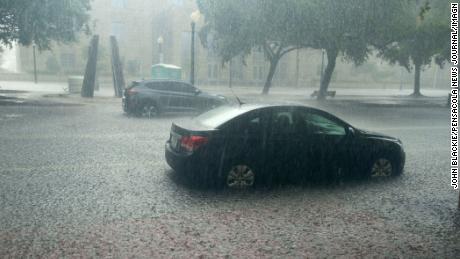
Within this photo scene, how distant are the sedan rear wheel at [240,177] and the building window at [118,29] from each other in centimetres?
5497

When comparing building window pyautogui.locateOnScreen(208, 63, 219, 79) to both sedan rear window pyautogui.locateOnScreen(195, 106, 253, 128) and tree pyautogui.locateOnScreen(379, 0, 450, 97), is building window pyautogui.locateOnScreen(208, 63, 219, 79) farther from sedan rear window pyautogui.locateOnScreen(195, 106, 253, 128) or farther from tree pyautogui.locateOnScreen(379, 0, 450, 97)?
sedan rear window pyautogui.locateOnScreen(195, 106, 253, 128)

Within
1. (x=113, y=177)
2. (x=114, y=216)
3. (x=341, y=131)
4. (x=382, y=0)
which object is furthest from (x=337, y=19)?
(x=114, y=216)

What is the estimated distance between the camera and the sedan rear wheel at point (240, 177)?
22.6 ft

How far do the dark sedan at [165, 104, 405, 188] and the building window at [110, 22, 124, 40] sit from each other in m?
54.1

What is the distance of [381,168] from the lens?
314 inches

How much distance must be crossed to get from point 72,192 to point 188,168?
1875mm

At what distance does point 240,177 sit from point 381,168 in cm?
291

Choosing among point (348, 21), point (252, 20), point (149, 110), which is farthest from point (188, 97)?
point (348, 21)

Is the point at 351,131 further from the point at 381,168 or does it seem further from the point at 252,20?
the point at 252,20

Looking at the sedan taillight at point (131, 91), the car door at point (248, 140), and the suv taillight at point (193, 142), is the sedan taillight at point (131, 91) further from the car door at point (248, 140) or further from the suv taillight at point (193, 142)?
the car door at point (248, 140)

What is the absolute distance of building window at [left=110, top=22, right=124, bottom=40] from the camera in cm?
5803

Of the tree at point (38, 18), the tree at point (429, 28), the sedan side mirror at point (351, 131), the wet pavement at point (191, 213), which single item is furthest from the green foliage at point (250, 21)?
the sedan side mirror at point (351, 131)

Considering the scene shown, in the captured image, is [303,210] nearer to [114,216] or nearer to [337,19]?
[114,216]

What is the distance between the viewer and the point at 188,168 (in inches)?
268
